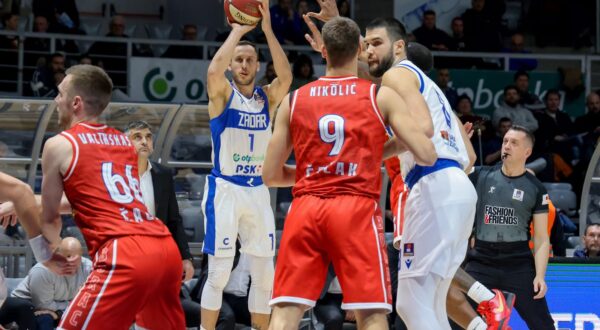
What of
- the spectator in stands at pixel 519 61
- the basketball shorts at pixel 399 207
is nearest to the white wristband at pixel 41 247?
the basketball shorts at pixel 399 207

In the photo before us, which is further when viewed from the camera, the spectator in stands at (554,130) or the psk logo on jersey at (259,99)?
the spectator in stands at (554,130)

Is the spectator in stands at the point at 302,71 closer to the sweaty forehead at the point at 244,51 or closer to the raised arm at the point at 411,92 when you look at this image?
the sweaty forehead at the point at 244,51

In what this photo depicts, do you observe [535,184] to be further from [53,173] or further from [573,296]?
[53,173]

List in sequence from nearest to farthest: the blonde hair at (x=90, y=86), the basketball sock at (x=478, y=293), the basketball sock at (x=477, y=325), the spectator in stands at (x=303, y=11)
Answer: the blonde hair at (x=90, y=86)
the basketball sock at (x=477, y=325)
the basketball sock at (x=478, y=293)
the spectator in stands at (x=303, y=11)

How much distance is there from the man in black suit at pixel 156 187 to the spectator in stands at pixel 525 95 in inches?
324

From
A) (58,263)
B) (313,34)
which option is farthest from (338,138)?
(313,34)

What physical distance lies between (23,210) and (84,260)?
4721mm

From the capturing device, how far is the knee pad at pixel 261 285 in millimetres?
9648

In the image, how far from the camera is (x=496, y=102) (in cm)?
1848

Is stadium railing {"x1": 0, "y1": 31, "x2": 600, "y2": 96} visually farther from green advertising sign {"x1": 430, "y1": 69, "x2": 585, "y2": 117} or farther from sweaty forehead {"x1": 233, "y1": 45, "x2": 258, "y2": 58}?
sweaty forehead {"x1": 233, "y1": 45, "x2": 258, "y2": 58}

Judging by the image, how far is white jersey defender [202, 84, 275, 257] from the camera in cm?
969

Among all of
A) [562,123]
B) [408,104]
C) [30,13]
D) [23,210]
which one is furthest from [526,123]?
[23,210]

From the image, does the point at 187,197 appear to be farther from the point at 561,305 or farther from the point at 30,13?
the point at 30,13

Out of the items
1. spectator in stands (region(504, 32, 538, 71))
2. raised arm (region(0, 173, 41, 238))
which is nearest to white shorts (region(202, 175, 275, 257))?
raised arm (region(0, 173, 41, 238))
